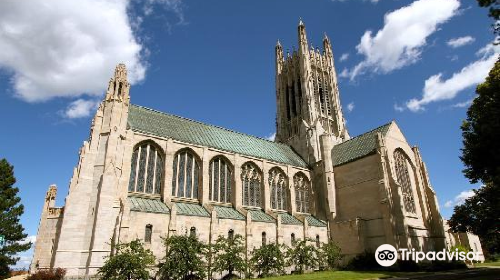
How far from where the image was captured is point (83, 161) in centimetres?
2573

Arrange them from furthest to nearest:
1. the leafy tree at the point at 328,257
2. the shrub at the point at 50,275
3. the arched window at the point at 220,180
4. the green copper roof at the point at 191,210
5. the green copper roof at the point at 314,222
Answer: the green copper roof at the point at 314,222
the arched window at the point at 220,180
the leafy tree at the point at 328,257
the green copper roof at the point at 191,210
the shrub at the point at 50,275

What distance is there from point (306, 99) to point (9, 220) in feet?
136

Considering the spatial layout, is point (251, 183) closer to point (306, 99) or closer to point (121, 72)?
point (121, 72)

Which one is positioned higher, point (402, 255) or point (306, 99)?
point (306, 99)

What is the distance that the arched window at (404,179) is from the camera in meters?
35.9

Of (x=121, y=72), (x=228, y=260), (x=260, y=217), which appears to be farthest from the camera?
(x=260, y=217)

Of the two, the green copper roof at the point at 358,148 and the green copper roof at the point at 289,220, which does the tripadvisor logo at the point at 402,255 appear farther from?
the green copper roof at the point at 358,148

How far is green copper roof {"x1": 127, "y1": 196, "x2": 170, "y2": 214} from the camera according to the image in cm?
2488

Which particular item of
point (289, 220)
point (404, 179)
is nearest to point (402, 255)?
point (404, 179)

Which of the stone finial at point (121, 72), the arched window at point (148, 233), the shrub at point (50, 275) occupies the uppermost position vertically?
the stone finial at point (121, 72)

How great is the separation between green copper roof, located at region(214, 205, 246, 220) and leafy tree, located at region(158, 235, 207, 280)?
656 cm

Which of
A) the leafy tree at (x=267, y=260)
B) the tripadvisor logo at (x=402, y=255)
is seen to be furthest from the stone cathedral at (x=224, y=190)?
the leafy tree at (x=267, y=260)

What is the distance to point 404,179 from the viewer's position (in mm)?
37406

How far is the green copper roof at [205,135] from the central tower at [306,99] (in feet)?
15.6
